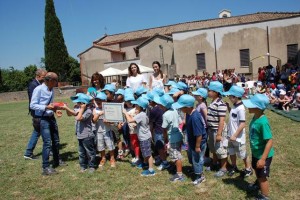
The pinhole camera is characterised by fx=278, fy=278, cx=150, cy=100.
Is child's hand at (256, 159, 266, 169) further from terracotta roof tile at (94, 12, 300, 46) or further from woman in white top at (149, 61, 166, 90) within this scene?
terracotta roof tile at (94, 12, 300, 46)

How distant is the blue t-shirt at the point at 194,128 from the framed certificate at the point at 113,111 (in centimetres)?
148

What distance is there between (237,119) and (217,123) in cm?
37

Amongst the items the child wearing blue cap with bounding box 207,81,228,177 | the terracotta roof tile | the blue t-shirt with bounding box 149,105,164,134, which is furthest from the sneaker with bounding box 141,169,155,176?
the terracotta roof tile

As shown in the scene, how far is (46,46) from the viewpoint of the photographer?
4309 centimetres

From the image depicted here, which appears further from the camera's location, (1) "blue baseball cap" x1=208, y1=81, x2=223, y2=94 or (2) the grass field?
(1) "blue baseball cap" x1=208, y1=81, x2=223, y2=94

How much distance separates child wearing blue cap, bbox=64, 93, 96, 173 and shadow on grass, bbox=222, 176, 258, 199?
2.76m

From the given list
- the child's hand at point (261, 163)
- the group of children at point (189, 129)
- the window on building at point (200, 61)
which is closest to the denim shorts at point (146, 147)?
the group of children at point (189, 129)

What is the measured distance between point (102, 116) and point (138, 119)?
92 centimetres

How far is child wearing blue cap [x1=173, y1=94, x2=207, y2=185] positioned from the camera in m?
4.53

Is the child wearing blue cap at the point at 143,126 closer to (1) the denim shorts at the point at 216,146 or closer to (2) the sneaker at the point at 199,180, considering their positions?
(2) the sneaker at the point at 199,180

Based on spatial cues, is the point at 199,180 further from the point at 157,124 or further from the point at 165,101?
the point at 165,101

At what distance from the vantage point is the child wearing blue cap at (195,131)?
453 cm

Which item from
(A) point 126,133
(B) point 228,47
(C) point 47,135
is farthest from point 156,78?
(B) point 228,47

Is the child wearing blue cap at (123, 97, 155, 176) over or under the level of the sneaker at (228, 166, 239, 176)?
over
